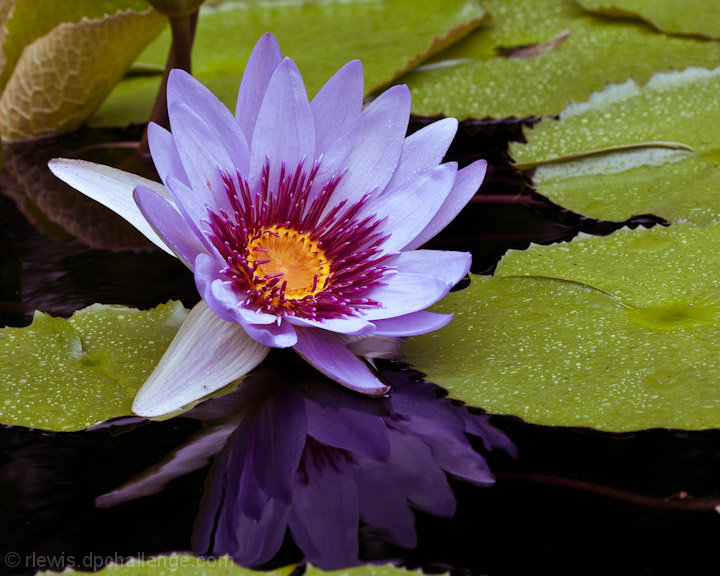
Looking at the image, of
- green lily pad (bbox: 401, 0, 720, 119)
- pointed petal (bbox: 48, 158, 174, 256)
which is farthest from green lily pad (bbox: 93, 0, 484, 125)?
pointed petal (bbox: 48, 158, 174, 256)

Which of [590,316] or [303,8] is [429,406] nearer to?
[590,316]

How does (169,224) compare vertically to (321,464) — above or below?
above

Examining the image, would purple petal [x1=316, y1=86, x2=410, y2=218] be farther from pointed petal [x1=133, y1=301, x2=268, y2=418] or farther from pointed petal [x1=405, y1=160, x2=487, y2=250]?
pointed petal [x1=133, y1=301, x2=268, y2=418]

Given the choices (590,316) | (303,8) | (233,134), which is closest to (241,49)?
(303,8)

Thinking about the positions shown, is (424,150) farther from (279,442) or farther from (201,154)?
(279,442)

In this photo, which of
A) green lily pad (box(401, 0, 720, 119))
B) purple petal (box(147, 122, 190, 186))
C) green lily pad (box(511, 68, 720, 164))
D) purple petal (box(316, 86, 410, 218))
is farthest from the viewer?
green lily pad (box(401, 0, 720, 119))

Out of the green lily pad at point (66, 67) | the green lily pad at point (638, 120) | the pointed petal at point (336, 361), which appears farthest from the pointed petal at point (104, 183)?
the green lily pad at point (638, 120)

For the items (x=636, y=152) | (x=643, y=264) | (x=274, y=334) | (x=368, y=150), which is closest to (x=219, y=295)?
(x=274, y=334)
